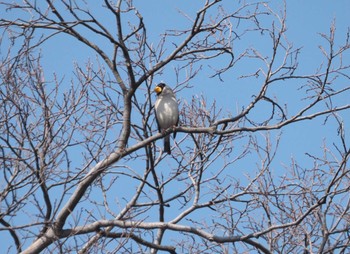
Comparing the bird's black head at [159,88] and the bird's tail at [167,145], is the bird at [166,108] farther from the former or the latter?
the bird's tail at [167,145]

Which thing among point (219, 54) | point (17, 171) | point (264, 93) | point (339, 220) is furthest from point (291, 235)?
point (17, 171)

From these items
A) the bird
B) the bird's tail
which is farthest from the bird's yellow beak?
the bird's tail

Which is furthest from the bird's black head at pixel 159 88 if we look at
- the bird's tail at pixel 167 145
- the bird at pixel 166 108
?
the bird's tail at pixel 167 145

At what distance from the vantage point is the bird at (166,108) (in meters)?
9.77

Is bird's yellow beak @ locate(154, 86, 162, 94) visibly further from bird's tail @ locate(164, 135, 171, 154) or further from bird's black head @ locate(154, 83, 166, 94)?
bird's tail @ locate(164, 135, 171, 154)

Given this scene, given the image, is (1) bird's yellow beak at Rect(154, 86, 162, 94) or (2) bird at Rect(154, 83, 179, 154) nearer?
(1) bird's yellow beak at Rect(154, 86, 162, 94)

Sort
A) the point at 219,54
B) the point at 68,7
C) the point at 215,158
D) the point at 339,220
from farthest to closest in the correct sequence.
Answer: the point at 215,158, the point at 219,54, the point at 68,7, the point at 339,220

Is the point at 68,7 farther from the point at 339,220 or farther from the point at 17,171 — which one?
the point at 339,220

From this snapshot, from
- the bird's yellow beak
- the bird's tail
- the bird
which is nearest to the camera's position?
the bird's tail

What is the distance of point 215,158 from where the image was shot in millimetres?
8195

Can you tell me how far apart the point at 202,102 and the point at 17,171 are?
8.70ft

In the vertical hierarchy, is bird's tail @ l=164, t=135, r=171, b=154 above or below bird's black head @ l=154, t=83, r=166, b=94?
below

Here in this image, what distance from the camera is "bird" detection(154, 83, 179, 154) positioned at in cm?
977

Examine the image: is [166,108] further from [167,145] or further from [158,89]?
[167,145]
